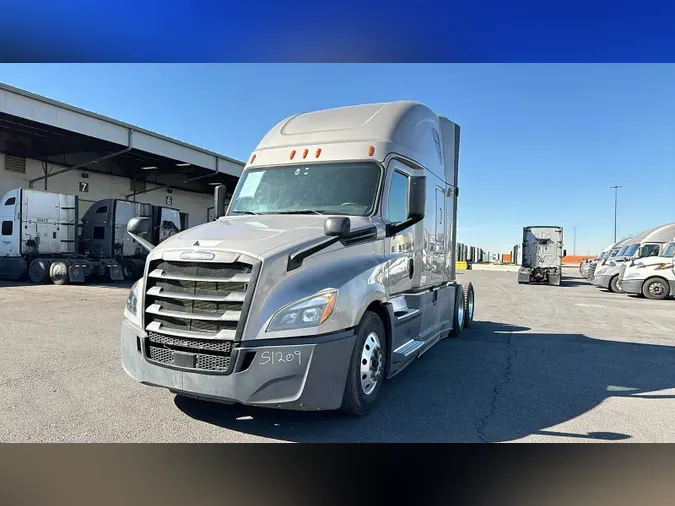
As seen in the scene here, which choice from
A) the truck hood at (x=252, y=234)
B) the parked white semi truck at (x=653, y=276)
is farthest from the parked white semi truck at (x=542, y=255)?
the truck hood at (x=252, y=234)

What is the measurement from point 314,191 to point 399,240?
3.64 feet

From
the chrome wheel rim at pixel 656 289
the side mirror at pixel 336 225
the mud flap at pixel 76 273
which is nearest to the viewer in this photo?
the side mirror at pixel 336 225

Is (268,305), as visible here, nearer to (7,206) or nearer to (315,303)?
(315,303)

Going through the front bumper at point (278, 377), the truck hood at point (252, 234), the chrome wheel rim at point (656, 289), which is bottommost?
the chrome wheel rim at point (656, 289)

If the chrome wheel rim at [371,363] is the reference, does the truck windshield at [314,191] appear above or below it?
above

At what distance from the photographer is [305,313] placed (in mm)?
3689

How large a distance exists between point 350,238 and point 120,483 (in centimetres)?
264

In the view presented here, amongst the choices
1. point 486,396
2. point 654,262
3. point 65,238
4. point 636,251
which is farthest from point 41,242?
point 636,251

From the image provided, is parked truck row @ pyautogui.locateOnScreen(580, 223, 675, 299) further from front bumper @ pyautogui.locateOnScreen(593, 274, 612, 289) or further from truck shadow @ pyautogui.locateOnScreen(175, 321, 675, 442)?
truck shadow @ pyautogui.locateOnScreen(175, 321, 675, 442)

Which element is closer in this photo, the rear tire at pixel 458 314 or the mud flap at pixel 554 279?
the rear tire at pixel 458 314

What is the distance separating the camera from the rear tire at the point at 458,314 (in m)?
8.21

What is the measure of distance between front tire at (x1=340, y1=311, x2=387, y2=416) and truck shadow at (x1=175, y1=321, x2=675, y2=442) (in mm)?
179

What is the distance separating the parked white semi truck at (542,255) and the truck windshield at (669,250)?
704cm

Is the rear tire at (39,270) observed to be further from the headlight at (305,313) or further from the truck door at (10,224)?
the headlight at (305,313)
